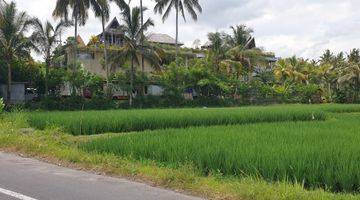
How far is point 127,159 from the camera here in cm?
1081

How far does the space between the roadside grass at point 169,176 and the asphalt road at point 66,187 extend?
361 millimetres

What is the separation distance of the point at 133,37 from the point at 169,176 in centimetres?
3418

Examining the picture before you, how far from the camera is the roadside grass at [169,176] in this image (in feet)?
23.3

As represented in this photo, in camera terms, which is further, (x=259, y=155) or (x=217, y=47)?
(x=217, y=47)

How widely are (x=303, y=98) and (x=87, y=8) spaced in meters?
26.3

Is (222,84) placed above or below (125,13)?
below

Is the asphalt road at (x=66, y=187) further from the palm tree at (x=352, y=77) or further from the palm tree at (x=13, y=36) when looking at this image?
the palm tree at (x=352, y=77)

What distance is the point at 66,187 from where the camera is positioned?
8.10m

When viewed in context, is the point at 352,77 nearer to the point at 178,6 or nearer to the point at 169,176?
the point at 178,6

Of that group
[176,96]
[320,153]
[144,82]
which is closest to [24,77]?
[144,82]

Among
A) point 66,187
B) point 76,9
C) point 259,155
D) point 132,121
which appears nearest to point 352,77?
point 76,9

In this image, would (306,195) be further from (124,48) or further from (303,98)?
(303,98)

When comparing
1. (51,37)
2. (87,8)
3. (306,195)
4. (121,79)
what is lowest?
(306,195)

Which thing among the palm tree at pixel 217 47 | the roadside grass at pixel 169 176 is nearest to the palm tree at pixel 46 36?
the palm tree at pixel 217 47
